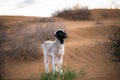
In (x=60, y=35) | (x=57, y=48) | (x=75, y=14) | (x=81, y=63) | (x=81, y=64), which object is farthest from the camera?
(x=75, y=14)

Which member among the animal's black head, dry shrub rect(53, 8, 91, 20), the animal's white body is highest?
the animal's black head

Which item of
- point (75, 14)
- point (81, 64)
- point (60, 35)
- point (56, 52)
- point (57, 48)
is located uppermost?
point (60, 35)

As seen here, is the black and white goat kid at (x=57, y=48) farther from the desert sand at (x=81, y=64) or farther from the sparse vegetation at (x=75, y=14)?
the sparse vegetation at (x=75, y=14)

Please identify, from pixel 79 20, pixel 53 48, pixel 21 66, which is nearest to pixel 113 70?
pixel 53 48

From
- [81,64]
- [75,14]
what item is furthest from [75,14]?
[81,64]

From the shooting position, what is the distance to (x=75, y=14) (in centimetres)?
3069

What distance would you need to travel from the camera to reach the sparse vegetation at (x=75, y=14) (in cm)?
3023

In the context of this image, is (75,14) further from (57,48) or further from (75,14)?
(57,48)

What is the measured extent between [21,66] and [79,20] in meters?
15.8

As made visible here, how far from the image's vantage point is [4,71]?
13695 mm

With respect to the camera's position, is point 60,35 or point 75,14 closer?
point 60,35

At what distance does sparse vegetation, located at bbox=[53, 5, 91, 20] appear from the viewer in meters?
30.2

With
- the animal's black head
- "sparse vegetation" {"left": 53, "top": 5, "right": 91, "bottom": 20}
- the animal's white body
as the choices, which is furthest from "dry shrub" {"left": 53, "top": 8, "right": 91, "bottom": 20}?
the animal's black head

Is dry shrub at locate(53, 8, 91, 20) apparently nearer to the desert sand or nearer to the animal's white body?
the desert sand
